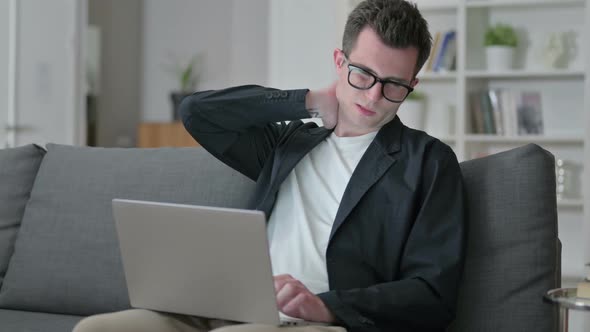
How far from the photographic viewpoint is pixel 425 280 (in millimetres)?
1643

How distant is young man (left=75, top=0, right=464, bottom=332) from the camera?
1.62 metres

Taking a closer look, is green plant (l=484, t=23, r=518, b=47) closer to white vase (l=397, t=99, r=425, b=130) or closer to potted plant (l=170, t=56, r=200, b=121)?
white vase (l=397, t=99, r=425, b=130)

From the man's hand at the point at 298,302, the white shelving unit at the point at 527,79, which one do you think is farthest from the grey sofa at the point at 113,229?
the white shelving unit at the point at 527,79

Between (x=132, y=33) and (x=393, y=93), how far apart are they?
5444mm

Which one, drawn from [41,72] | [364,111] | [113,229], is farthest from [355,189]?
[41,72]

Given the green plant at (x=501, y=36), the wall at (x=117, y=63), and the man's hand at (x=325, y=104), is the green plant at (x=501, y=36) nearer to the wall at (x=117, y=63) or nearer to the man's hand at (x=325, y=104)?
the man's hand at (x=325, y=104)

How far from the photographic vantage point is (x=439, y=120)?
4340mm

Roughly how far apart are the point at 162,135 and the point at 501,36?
118 inches

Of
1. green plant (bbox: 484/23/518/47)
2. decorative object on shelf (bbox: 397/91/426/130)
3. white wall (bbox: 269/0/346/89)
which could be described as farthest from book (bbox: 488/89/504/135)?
white wall (bbox: 269/0/346/89)

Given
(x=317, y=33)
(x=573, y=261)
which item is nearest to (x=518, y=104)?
(x=573, y=261)

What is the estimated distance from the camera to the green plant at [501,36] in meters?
4.18

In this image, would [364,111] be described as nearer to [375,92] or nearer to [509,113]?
[375,92]

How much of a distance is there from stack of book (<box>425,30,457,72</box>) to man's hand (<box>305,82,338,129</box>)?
2.55 m

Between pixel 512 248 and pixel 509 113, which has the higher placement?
pixel 509 113
